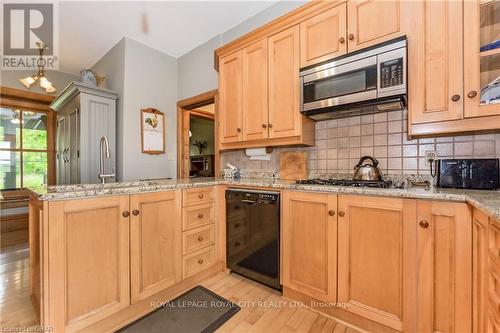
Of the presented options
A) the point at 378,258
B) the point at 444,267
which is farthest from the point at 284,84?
the point at 444,267

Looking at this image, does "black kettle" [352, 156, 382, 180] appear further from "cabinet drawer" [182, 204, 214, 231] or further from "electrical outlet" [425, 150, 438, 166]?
"cabinet drawer" [182, 204, 214, 231]

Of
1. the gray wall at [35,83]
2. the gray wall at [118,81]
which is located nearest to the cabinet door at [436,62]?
the gray wall at [118,81]

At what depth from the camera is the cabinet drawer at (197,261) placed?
180 cm

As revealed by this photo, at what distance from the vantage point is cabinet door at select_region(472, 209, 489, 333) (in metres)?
0.93

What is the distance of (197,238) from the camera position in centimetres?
190

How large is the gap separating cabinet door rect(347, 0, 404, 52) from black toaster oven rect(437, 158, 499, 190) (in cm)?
90

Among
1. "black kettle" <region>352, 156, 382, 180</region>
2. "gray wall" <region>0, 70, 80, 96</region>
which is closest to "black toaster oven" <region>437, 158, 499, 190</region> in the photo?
"black kettle" <region>352, 156, 382, 180</region>

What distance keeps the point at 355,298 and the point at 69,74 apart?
16.7 feet

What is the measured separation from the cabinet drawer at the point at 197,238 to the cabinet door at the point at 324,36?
1.66m

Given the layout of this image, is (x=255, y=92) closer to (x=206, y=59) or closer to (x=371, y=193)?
(x=206, y=59)

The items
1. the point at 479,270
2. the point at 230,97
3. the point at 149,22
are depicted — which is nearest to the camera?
the point at 479,270

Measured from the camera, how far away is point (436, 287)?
112 cm

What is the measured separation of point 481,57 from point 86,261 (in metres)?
2.53

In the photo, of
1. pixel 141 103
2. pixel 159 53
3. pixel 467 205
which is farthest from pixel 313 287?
pixel 159 53
